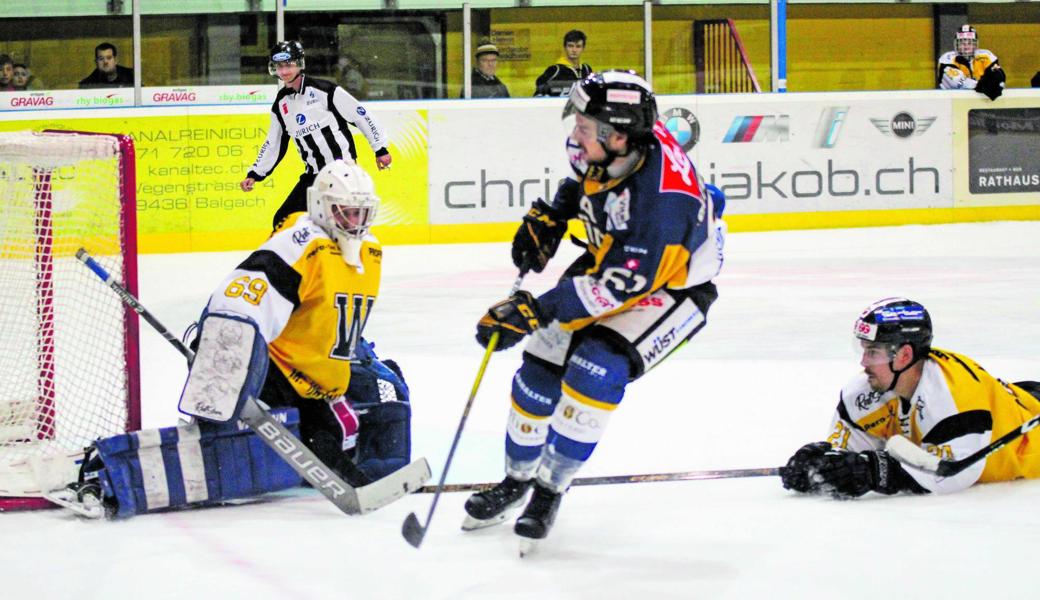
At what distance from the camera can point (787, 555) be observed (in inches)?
111

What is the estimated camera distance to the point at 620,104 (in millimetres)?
2785

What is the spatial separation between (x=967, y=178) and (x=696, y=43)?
7.67ft

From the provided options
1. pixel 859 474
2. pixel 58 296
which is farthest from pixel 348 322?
pixel 859 474

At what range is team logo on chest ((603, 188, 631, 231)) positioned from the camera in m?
2.81

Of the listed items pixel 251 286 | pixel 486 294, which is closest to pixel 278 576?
pixel 251 286

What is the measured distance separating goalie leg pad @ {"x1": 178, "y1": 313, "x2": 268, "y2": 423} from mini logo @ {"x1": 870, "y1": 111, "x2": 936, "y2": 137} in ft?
26.5

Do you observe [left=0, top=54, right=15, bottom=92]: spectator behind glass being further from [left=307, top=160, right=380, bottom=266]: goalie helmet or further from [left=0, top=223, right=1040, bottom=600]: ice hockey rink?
[left=307, top=160, right=380, bottom=266]: goalie helmet

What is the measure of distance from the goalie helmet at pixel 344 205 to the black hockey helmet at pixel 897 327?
122 centimetres

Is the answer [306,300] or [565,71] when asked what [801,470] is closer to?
[306,300]

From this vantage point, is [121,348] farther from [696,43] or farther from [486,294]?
[696,43]

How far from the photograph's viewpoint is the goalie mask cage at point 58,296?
11.4 ft

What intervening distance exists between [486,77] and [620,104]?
285 inches

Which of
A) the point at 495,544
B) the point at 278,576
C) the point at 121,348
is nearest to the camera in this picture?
the point at 278,576

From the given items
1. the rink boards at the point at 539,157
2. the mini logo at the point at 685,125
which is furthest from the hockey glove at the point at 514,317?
the mini logo at the point at 685,125
